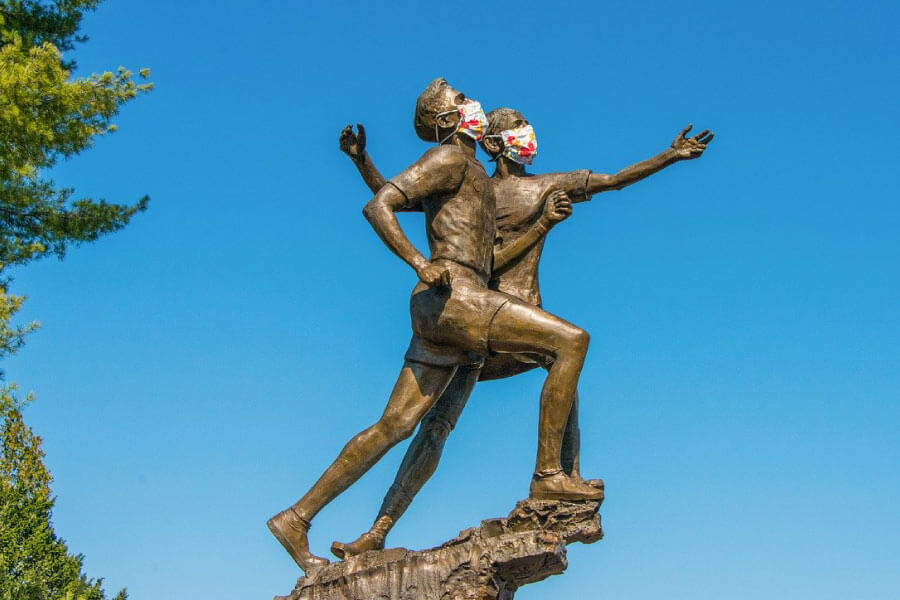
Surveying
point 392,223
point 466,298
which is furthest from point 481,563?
point 392,223

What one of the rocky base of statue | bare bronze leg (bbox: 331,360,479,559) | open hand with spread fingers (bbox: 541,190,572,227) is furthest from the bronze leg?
open hand with spread fingers (bbox: 541,190,572,227)

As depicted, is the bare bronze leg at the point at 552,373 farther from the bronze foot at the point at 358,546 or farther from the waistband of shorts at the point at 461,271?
the bronze foot at the point at 358,546

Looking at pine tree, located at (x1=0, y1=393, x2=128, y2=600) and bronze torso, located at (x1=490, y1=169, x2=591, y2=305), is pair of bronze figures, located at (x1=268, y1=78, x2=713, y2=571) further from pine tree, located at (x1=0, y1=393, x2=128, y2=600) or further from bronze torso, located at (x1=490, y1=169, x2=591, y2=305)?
pine tree, located at (x1=0, y1=393, x2=128, y2=600)

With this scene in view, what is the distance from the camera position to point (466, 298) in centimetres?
778

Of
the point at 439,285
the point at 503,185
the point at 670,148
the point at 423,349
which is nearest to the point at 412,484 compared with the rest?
the point at 423,349

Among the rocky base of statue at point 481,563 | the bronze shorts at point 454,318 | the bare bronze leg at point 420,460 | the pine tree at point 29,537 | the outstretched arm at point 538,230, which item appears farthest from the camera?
the pine tree at point 29,537

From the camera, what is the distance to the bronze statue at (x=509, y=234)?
8312mm

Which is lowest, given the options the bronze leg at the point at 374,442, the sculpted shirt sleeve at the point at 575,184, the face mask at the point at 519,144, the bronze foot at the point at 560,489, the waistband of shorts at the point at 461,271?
the bronze foot at the point at 560,489

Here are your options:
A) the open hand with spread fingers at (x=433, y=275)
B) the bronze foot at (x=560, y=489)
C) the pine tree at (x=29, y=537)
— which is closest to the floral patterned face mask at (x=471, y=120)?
the open hand with spread fingers at (x=433, y=275)

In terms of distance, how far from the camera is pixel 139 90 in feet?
39.8

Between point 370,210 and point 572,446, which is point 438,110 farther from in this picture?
point 572,446

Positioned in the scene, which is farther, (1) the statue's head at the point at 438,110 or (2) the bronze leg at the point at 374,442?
(1) the statue's head at the point at 438,110

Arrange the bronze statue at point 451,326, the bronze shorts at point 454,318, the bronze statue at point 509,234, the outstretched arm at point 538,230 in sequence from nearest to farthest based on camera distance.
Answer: the bronze statue at point 451,326, the bronze shorts at point 454,318, the bronze statue at point 509,234, the outstretched arm at point 538,230

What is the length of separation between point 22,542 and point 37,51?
18.4ft
